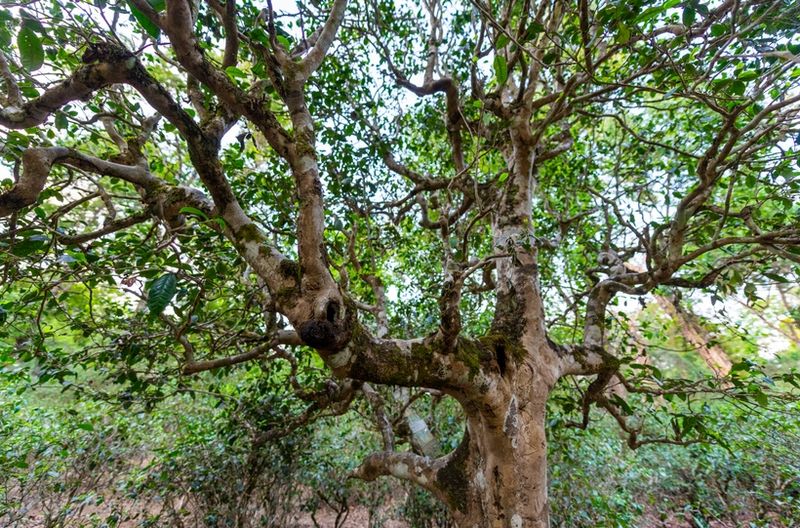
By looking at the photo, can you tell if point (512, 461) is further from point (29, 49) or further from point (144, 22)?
point (29, 49)

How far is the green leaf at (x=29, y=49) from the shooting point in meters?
1.42

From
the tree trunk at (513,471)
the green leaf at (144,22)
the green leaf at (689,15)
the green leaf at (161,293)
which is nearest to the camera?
the green leaf at (161,293)

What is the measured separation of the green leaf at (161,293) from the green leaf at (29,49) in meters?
1.11

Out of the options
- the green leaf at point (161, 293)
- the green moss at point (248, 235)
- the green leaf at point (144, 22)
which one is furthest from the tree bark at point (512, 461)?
the green leaf at point (144, 22)

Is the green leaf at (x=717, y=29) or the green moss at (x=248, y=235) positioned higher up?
the green leaf at (x=717, y=29)

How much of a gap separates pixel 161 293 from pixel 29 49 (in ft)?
4.11

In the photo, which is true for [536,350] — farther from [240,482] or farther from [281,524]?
[281,524]

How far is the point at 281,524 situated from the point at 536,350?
11.9 feet

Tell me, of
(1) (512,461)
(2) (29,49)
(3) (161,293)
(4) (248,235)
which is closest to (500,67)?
(4) (248,235)

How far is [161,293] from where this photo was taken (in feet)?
4.25

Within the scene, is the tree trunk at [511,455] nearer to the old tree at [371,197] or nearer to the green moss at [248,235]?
the old tree at [371,197]

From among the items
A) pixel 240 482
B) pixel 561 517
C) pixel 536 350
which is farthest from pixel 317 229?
pixel 561 517

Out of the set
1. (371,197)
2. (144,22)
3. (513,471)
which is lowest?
(513,471)

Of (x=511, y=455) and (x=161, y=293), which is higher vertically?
(x=161, y=293)
